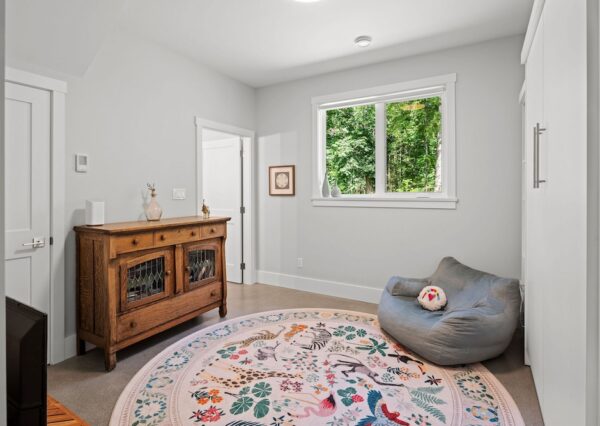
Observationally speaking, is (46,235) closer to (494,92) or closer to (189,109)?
(189,109)

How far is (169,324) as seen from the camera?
2938 mm

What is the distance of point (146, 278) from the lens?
9.12 ft

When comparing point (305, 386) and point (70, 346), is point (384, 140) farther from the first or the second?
point (70, 346)

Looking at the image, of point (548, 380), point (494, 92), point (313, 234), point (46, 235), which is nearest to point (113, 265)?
point (46, 235)

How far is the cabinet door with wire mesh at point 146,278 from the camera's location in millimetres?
2598

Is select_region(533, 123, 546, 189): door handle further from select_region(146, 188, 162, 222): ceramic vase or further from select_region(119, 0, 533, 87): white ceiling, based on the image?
select_region(146, 188, 162, 222): ceramic vase

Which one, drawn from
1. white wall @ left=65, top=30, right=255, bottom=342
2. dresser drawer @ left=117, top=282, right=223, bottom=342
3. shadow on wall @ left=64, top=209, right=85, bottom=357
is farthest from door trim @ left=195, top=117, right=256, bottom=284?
shadow on wall @ left=64, top=209, right=85, bottom=357

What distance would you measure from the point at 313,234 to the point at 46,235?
2738mm

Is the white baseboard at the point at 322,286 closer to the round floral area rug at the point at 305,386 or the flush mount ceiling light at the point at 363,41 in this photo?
the round floral area rug at the point at 305,386

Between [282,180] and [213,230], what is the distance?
4.72 ft

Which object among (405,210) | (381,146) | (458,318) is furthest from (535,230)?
(381,146)

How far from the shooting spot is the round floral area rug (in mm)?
1915

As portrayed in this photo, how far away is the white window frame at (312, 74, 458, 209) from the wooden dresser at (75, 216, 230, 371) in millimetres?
1753

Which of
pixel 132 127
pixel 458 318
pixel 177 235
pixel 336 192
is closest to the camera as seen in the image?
pixel 458 318
